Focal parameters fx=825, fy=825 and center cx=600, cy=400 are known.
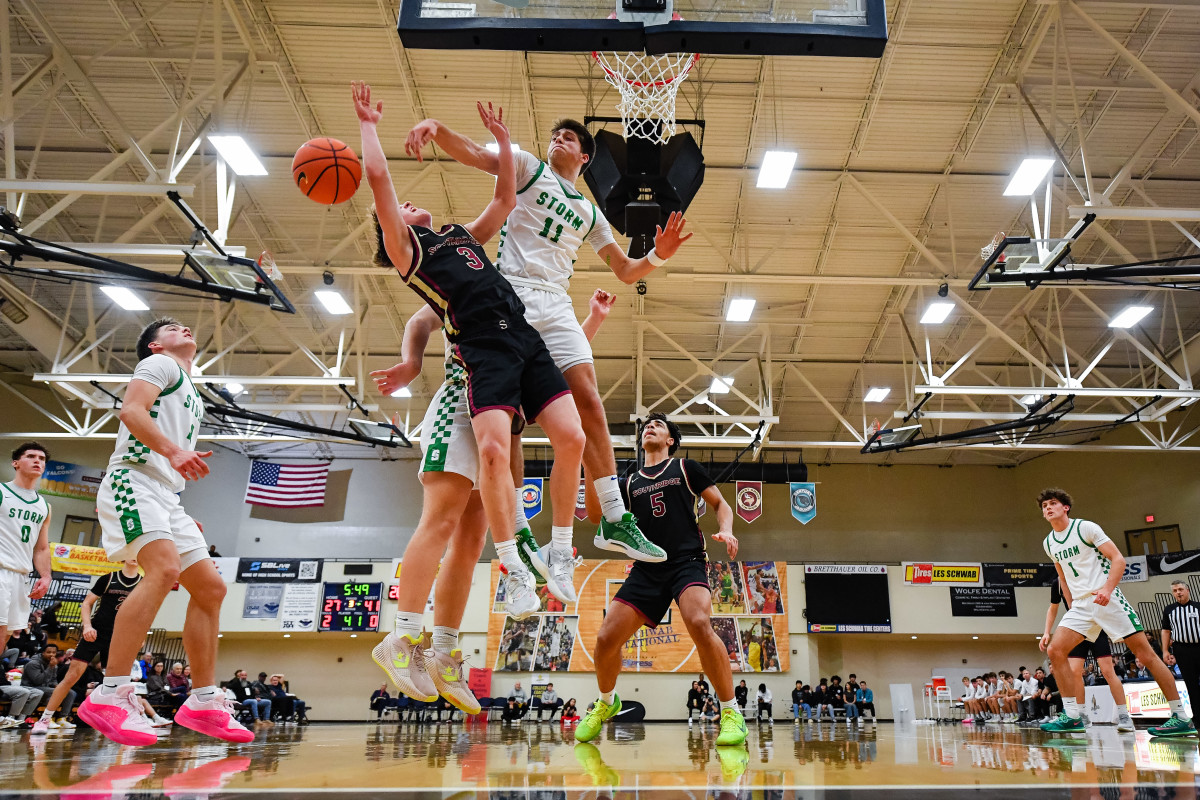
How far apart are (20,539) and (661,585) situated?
4426 millimetres

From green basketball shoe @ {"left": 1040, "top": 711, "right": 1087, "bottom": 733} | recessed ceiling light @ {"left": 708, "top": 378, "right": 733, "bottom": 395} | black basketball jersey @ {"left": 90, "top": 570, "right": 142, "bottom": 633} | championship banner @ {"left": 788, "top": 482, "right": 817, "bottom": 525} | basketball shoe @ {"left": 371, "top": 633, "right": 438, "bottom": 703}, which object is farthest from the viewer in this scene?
championship banner @ {"left": 788, "top": 482, "right": 817, "bottom": 525}

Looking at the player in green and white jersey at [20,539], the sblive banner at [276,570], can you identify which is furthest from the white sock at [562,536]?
the sblive banner at [276,570]

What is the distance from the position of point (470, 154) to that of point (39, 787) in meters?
2.60

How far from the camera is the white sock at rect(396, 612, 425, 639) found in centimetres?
Answer: 318

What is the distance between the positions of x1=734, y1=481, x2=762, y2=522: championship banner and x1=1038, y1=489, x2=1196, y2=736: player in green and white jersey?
43.6 ft

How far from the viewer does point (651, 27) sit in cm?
406

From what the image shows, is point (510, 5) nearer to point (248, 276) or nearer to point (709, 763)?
point (709, 763)

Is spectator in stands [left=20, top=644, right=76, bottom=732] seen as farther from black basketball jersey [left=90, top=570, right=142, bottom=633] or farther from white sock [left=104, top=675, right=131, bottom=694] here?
white sock [left=104, top=675, right=131, bottom=694]

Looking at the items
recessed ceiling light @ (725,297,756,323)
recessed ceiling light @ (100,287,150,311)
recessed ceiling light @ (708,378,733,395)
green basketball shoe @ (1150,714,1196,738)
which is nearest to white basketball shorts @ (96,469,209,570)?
green basketball shoe @ (1150,714,1196,738)

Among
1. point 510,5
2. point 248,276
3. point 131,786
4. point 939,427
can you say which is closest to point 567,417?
point 131,786

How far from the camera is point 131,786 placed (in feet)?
6.97

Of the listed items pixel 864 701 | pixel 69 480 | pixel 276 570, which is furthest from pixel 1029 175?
pixel 69 480

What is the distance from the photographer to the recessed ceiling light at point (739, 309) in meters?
15.3

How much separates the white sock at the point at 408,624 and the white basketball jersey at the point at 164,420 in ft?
4.52
